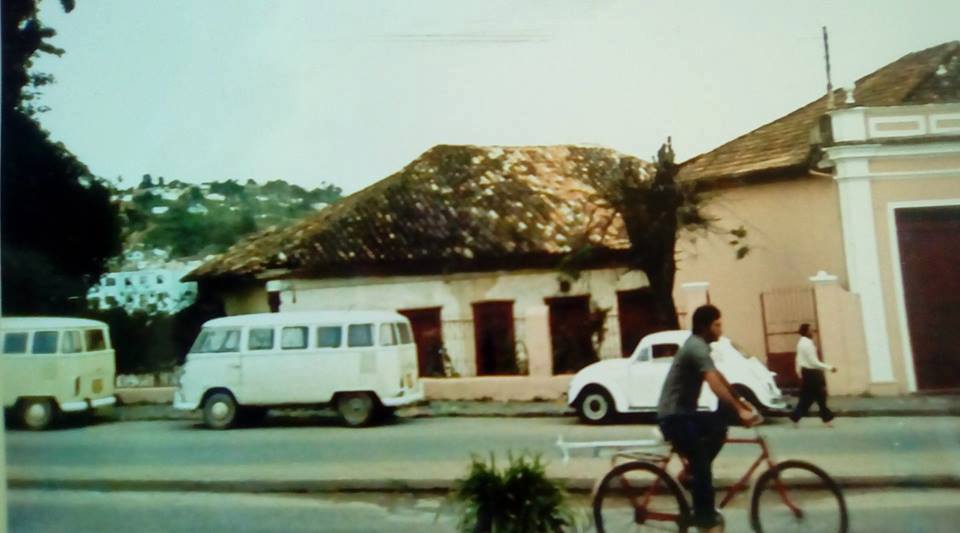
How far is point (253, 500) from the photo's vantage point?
309 centimetres

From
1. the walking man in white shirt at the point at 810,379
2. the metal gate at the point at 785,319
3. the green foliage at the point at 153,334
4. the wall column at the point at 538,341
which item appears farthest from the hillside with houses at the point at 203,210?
the walking man in white shirt at the point at 810,379

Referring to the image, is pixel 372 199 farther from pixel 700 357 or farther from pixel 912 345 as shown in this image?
pixel 912 345

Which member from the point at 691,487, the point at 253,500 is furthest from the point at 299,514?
the point at 691,487

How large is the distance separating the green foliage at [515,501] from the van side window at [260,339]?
87cm

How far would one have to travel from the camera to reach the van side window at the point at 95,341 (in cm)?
329

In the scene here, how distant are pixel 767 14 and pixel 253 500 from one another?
2442mm

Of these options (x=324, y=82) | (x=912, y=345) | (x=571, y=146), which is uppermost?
(x=324, y=82)

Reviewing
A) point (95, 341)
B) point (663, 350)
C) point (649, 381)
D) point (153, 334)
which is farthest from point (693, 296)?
point (95, 341)

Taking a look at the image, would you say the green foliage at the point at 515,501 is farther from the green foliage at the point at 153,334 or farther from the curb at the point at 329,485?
the green foliage at the point at 153,334

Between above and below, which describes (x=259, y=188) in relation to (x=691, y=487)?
above

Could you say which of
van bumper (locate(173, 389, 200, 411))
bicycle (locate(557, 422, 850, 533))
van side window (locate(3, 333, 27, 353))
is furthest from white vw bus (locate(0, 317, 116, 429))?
bicycle (locate(557, 422, 850, 533))

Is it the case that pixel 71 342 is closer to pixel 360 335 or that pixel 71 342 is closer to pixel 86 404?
pixel 86 404

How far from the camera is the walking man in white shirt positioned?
2.94 meters

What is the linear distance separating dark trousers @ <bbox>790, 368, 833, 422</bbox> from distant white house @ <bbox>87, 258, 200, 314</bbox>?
6.98 ft
